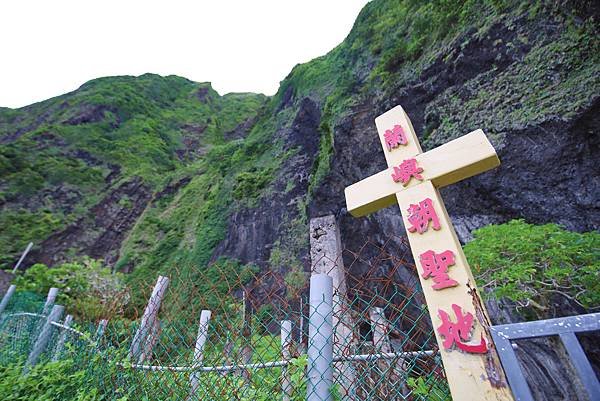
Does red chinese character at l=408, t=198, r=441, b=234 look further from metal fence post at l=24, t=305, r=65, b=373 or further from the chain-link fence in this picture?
metal fence post at l=24, t=305, r=65, b=373

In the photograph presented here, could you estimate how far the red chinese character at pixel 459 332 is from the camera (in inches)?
45.8

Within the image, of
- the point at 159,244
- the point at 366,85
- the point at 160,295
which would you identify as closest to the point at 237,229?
the point at 159,244

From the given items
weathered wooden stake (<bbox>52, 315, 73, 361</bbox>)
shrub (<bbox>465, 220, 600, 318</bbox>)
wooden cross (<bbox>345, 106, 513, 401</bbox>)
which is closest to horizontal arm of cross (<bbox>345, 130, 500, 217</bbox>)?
wooden cross (<bbox>345, 106, 513, 401</bbox>)

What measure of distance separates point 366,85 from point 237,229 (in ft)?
19.1

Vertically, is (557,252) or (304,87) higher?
(304,87)

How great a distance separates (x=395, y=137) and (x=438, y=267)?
Answer: 942 millimetres

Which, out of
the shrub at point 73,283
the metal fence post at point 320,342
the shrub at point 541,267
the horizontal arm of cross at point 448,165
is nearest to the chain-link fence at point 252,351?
the metal fence post at point 320,342

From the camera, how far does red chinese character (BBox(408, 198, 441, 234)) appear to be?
1.56m

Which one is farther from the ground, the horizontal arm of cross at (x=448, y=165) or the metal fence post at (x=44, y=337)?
the horizontal arm of cross at (x=448, y=165)

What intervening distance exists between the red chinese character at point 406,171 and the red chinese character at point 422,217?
0.18 m

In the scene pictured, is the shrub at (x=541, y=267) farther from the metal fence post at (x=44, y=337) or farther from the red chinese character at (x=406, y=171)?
the metal fence post at (x=44, y=337)

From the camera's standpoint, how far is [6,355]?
3.32m

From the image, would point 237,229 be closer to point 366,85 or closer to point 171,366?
point 366,85

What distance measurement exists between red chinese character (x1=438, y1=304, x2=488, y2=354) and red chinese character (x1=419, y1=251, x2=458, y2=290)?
0.33ft
